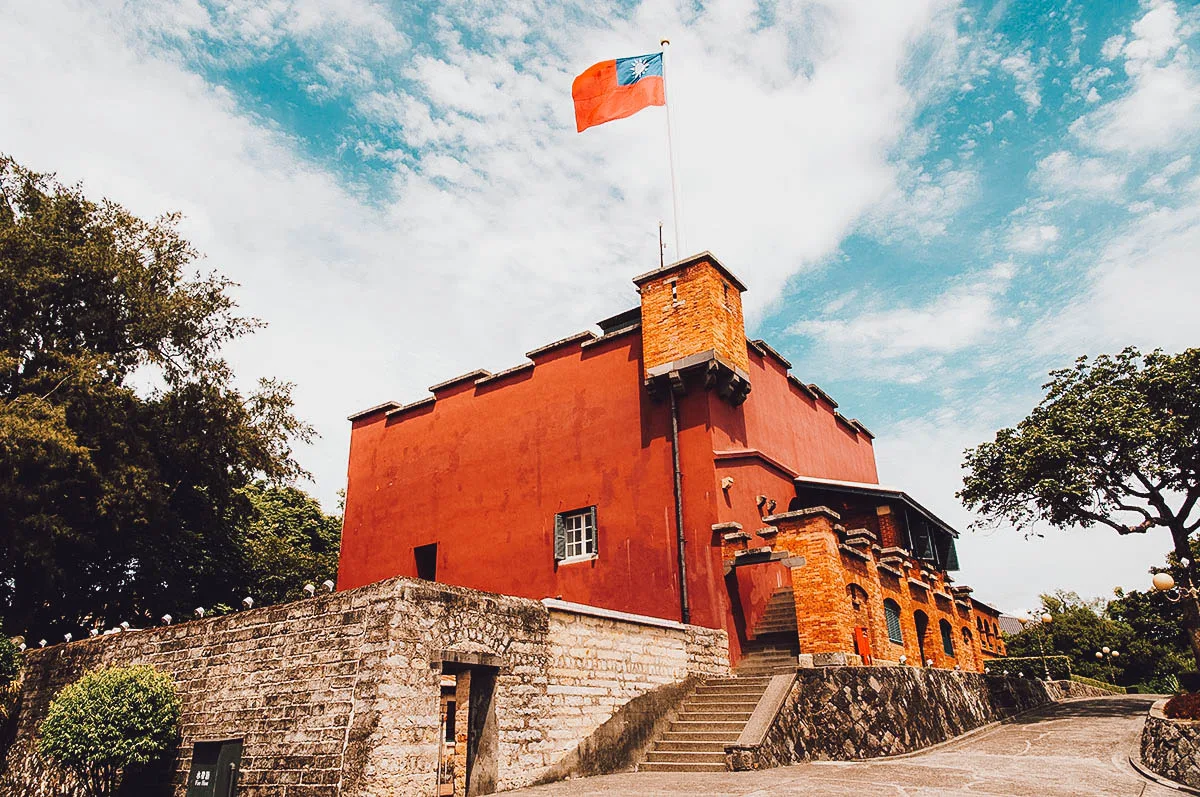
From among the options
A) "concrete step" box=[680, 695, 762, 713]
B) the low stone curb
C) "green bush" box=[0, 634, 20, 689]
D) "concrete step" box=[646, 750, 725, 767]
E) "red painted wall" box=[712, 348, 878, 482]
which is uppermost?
"red painted wall" box=[712, 348, 878, 482]

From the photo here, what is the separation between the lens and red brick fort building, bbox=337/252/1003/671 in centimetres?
1344

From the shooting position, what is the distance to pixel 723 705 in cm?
1148

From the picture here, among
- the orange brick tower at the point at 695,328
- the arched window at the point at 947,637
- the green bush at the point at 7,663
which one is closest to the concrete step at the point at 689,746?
the orange brick tower at the point at 695,328

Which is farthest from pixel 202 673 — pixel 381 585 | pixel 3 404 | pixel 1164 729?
pixel 1164 729

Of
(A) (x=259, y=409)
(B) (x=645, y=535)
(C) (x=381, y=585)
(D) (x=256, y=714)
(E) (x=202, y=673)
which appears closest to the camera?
(C) (x=381, y=585)

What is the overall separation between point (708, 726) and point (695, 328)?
7618mm

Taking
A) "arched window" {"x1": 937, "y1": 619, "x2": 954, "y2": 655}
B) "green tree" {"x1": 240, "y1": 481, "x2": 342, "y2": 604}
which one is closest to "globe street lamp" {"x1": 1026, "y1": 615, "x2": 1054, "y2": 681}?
"arched window" {"x1": 937, "y1": 619, "x2": 954, "y2": 655}

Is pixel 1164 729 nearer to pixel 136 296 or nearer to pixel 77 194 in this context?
pixel 136 296

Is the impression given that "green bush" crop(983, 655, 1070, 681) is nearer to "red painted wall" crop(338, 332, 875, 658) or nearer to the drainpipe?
"red painted wall" crop(338, 332, 875, 658)

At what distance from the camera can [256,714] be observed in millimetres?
9062

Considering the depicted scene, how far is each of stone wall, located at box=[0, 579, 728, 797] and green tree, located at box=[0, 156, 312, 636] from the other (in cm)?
678

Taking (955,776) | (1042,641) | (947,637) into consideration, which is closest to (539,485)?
(947,637)

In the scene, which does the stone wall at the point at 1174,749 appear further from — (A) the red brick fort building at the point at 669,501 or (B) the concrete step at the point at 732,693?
(B) the concrete step at the point at 732,693

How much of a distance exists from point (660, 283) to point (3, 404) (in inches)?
559
